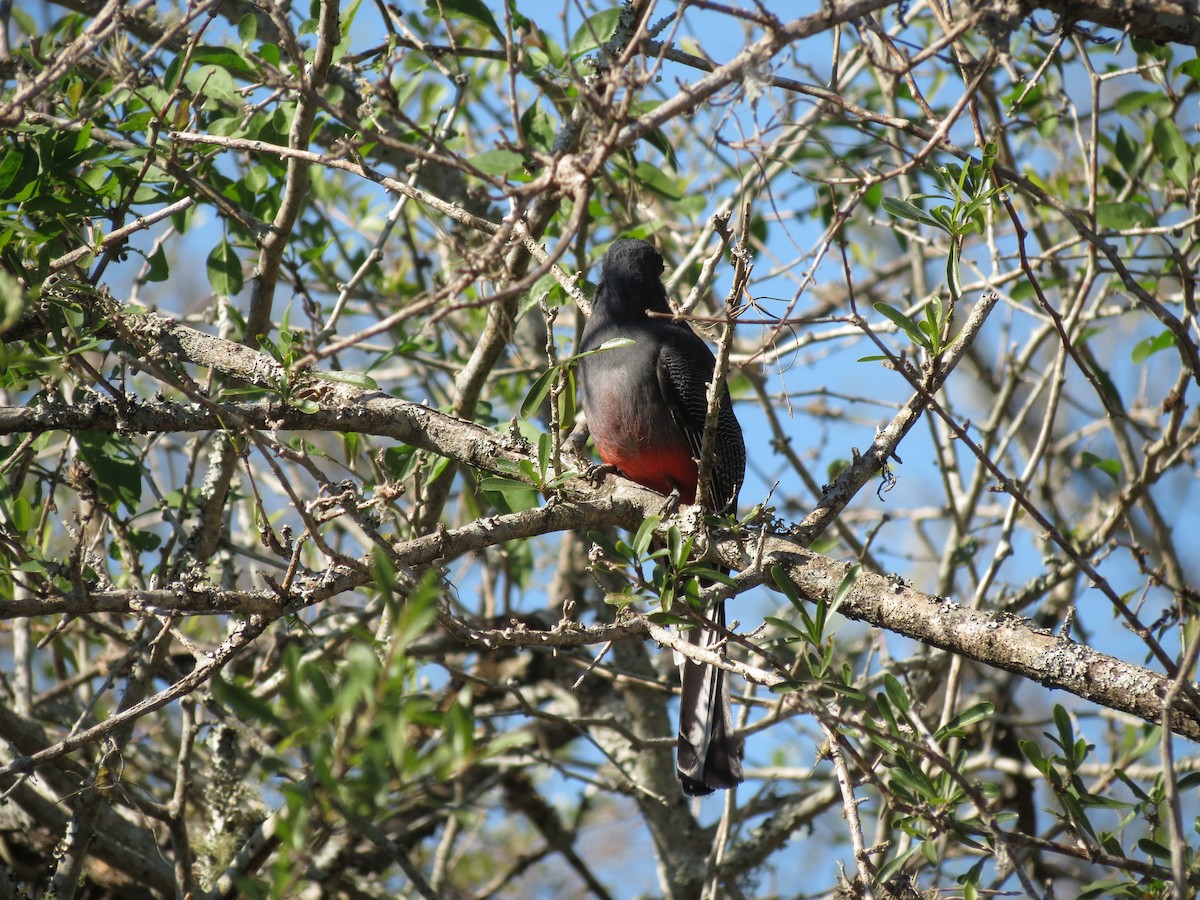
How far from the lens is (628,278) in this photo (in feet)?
16.6

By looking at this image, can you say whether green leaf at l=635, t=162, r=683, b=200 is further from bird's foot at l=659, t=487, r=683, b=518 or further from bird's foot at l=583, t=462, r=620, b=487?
Answer: bird's foot at l=659, t=487, r=683, b=518

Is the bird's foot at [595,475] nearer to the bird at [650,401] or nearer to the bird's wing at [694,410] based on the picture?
the bird at [650,401]

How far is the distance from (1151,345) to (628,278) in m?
2.25

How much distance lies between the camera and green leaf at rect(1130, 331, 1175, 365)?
437 centimetres

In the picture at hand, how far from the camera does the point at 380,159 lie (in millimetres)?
Answer: 5078

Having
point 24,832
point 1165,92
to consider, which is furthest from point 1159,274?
point 24,832

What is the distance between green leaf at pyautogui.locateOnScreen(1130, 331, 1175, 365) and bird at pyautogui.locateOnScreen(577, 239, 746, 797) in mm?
1727

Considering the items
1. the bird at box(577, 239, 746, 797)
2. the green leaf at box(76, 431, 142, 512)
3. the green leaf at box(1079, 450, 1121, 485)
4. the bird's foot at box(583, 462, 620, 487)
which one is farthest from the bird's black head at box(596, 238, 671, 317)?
the green leaf at box(76, 431, 142, 512)

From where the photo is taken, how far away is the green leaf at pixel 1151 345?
14.3 ft

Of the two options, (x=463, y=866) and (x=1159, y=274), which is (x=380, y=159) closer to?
(x=1159, y=274)

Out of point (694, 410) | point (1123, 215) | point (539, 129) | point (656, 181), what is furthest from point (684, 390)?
point (1123, 215)

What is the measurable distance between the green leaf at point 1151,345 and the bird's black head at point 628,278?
80.2 inches

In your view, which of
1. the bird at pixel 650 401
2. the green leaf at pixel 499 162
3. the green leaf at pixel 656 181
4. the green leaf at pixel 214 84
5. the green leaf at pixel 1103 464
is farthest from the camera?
the green leaf at pixel 1103 464

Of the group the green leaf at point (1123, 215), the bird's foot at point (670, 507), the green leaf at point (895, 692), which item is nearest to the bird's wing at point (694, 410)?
the bird's foot at point (670, 507)
